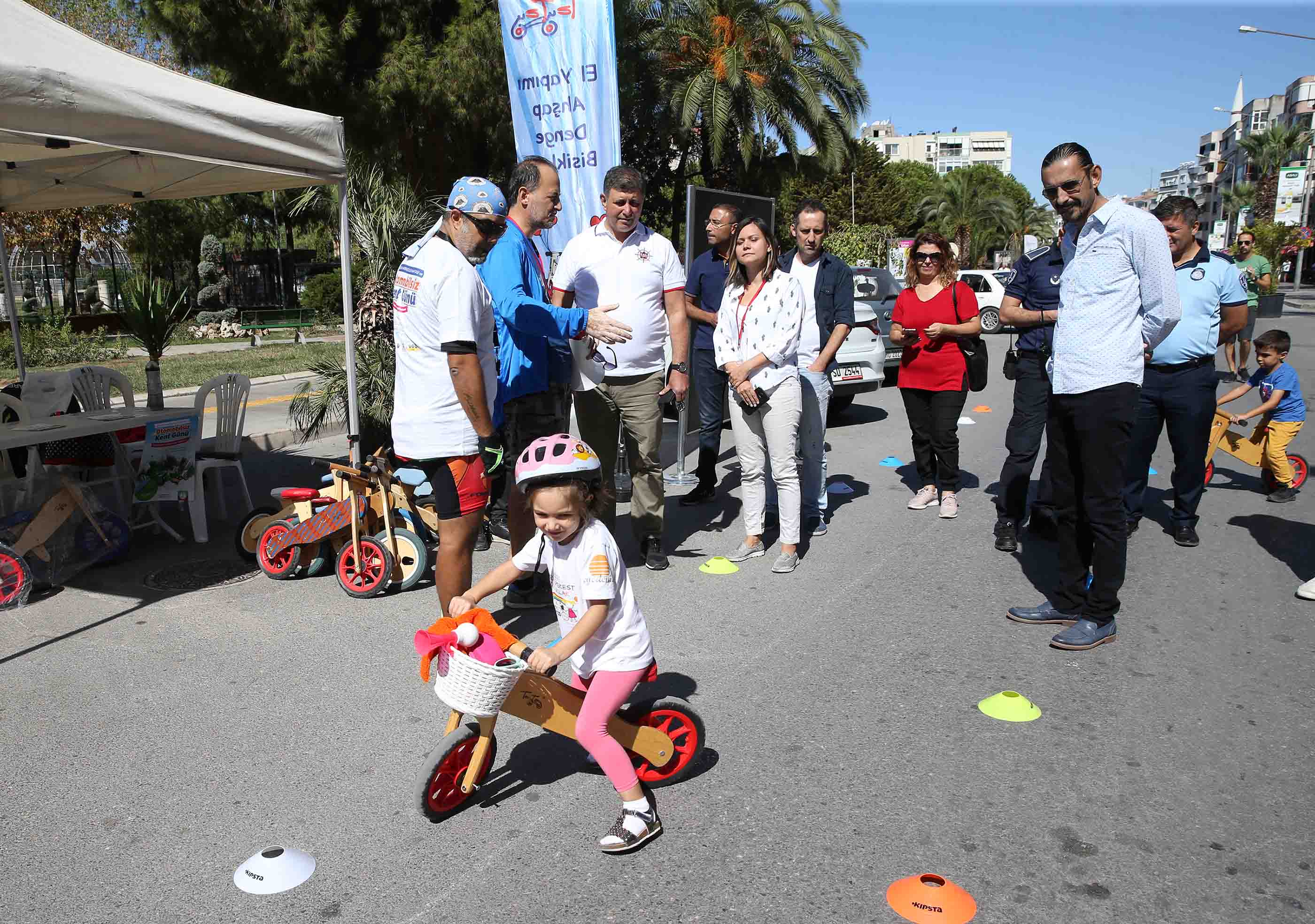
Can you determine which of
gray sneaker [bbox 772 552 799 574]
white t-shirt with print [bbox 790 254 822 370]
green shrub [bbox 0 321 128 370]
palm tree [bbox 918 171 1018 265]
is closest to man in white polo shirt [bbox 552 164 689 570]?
gray sneaker [bbox 772 552 799 574]

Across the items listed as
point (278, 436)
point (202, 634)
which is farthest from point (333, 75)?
point (202, 634)

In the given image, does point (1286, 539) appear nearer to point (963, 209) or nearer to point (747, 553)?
point (747, 553)

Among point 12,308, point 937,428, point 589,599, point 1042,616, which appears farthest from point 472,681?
point 12,308

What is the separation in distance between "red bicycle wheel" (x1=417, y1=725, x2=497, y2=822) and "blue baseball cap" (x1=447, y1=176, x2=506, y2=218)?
2.05 m

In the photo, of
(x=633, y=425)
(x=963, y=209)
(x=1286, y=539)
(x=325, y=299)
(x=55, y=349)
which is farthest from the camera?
(x=963, y=209)

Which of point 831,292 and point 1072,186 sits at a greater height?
point 1072,186

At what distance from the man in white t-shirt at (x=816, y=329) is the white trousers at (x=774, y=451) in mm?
427

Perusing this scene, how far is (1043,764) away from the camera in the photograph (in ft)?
10.8

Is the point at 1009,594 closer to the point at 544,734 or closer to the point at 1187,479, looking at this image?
the point at 1187,479

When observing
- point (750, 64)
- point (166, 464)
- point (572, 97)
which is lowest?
point (166, 464)

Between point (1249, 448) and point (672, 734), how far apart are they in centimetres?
608

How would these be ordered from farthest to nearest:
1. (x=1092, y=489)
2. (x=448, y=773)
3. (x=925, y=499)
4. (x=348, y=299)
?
(x=925, y=499) < (x=348, y=299) < (x=1092, y=489) < (x=448, y=773)

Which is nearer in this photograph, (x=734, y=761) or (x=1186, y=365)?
(x=734, y=761)

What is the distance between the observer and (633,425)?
5.31 metres
